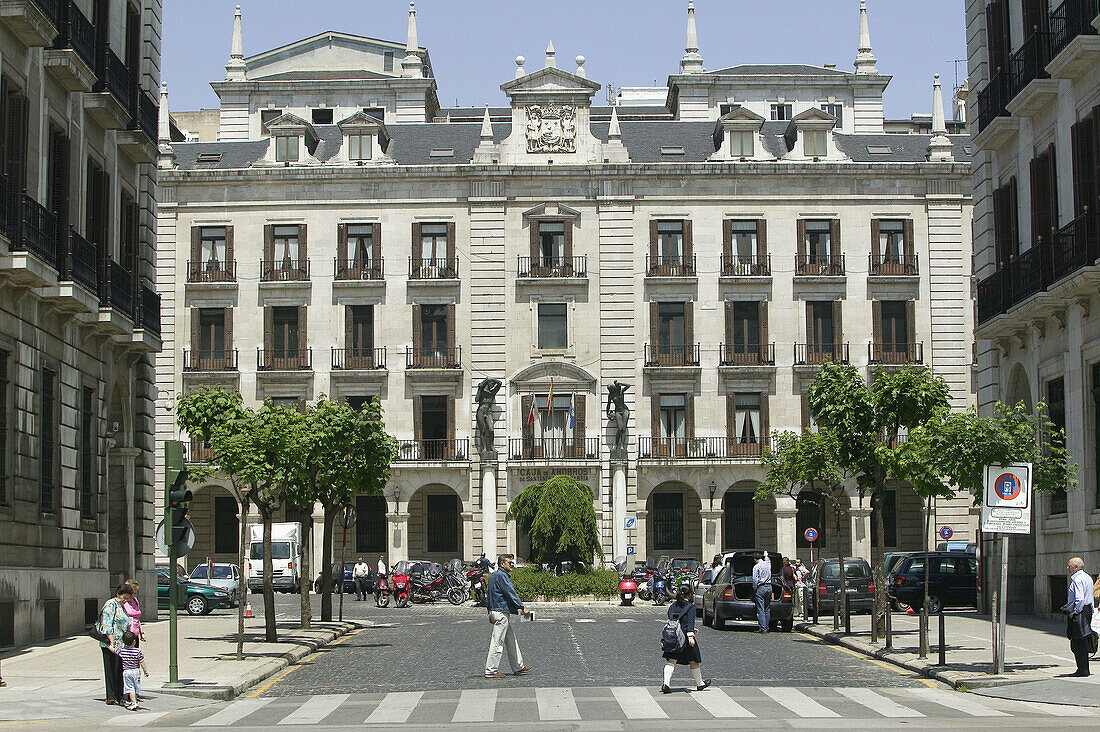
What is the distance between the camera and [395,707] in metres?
17.7

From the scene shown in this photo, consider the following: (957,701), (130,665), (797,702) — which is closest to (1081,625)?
(957,701)

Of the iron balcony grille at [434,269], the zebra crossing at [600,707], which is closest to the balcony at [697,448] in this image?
the iron balcony grille at [434,269]

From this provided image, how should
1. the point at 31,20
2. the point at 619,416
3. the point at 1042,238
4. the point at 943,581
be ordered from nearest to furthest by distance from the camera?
the point at 31,20
the point at 1042,238
the point at 943,581
the point at 619,416

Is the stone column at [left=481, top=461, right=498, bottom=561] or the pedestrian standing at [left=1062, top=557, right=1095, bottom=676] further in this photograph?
the stone column at [left=481, top=461, right=498, bottom=561]

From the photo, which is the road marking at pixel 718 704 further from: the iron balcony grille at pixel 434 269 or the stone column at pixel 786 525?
the iron balcony grille at pixel 434 269

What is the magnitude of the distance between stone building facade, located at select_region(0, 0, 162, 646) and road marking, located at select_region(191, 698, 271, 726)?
7904 millimetres

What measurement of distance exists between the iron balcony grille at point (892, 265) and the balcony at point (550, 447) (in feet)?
45.8

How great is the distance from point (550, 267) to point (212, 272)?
573 inches

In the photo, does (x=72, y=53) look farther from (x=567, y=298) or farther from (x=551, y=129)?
(x=551, y=129)

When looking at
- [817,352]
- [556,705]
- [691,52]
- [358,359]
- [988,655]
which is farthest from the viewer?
[691,52]

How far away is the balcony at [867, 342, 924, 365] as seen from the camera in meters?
60.2

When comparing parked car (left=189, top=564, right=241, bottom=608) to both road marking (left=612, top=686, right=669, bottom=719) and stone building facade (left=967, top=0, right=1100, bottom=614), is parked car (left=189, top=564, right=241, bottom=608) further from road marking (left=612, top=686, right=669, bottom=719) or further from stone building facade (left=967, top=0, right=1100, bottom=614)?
road marking (left=612, top=686, right=669, bottom=719)

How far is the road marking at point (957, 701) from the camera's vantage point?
17.0 m

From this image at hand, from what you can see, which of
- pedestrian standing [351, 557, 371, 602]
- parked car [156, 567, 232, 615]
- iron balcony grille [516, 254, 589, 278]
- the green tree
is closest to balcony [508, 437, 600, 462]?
iron balcony grille [516, 254, 589, 278]
